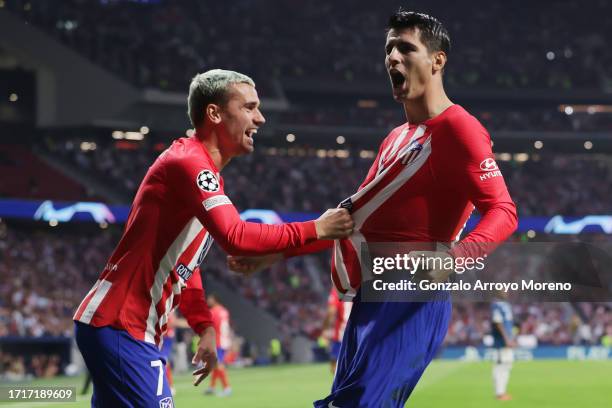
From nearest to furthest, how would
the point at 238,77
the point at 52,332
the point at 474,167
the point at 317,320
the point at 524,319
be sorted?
the point at 474,167 < the point at 238,77 < the point at 52,332 < the point at 317,320 < the point at 524,319

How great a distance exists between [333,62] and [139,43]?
11.2 metres

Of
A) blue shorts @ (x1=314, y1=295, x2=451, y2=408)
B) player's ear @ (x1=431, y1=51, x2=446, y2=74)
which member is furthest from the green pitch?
player's ear @ (x1=431, y1=51, x2=446, y2=74)

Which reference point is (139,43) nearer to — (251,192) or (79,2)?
(79,2)

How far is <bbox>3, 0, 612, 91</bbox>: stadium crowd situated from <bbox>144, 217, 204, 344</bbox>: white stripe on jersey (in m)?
39.2

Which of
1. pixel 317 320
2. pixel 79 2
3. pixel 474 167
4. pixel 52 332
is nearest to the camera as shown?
pixel 474 167

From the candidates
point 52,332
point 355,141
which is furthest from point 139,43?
point 52,332

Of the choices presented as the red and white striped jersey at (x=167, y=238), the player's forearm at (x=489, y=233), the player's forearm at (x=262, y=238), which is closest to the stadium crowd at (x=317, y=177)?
the red and white striped jersey at (x=167, y=238)

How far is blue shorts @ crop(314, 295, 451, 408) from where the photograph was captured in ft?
14.3

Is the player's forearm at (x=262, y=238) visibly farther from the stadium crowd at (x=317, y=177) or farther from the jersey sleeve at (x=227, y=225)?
the stadium crowd at (x=317, y=177)

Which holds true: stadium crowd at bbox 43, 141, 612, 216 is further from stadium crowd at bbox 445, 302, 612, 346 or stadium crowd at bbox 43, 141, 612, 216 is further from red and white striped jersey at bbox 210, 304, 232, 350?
red and white striped jersey at bbox 210, 304, 232, 350

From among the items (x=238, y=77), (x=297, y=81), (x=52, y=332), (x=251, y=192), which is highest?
(x=297, y=81)

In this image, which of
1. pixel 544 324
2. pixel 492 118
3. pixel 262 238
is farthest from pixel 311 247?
pixel 492 118

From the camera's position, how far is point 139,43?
46000 millimetres

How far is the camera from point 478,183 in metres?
4.29
